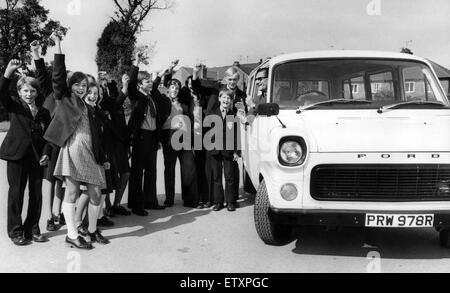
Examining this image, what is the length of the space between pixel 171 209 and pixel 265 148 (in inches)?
92.4

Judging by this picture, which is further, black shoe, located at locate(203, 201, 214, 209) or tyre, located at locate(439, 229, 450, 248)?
black shoe, located at locate(203, 201, 214, 209)

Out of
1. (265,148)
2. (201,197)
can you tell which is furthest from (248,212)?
(265,148)

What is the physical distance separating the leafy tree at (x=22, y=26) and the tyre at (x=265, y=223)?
Answer: 27578mm

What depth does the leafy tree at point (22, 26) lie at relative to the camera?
93.6ft

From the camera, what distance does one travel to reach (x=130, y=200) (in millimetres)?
5656

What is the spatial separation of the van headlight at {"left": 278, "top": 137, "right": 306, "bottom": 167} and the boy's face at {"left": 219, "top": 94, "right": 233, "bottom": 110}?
213cm

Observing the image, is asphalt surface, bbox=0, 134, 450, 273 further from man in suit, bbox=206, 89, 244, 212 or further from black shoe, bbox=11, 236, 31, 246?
man in suit, bbox=206, 89, 244, 212

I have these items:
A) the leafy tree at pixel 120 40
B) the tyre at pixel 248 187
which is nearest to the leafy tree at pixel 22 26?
the leafy tree at pixel 120 40

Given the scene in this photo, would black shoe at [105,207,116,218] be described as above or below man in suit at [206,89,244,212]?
below

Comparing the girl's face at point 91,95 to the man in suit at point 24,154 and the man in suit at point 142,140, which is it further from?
the man in suit at point 142,140

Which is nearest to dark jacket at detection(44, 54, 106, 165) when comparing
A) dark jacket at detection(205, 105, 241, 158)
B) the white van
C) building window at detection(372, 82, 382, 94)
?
the white van

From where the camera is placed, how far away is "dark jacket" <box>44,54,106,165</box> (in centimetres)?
396

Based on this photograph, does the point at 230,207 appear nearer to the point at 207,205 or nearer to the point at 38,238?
the point at 207,205
